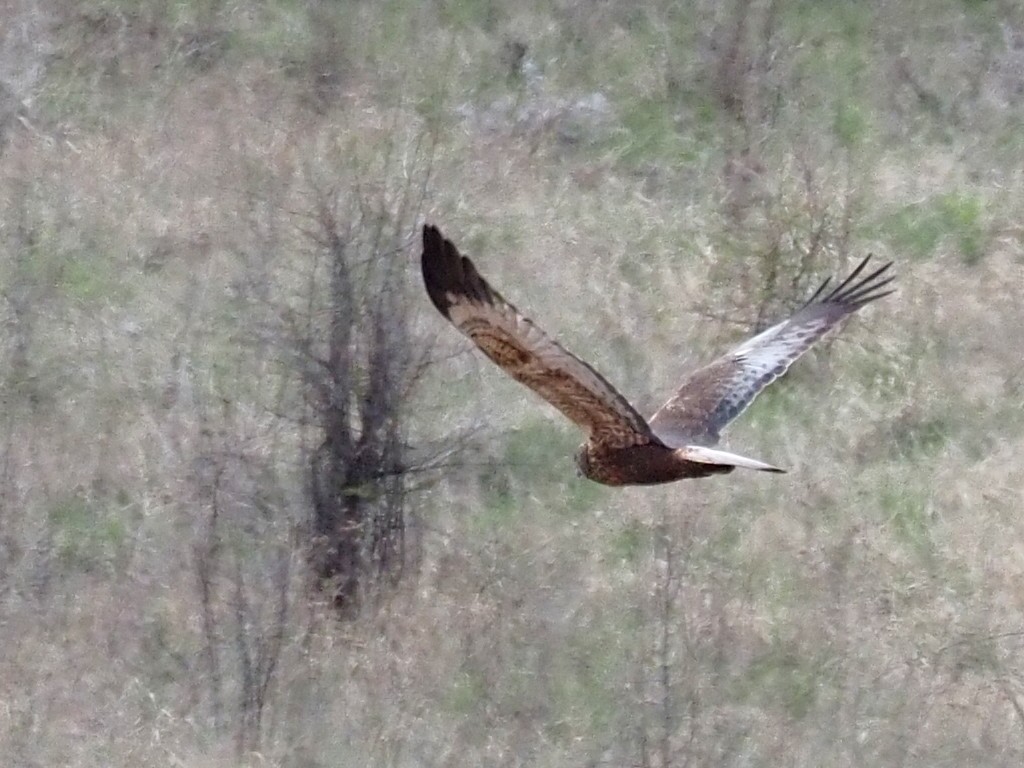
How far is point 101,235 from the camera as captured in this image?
39.0ft

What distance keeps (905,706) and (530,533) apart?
2229 millimetres

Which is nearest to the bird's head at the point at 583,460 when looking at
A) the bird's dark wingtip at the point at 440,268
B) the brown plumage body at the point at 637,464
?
the brown plumage body at the point at 637,464

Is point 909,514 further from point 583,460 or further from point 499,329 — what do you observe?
point 499,329

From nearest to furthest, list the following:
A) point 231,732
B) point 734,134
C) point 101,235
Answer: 1. point 231,732
2. point 101,235
3. point 734,134

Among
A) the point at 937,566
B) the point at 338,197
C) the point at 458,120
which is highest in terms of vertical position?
the point at 458,120

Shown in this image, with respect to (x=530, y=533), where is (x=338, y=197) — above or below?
above

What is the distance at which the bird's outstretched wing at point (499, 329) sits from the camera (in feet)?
17.6

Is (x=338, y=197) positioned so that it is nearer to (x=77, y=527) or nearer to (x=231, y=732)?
(x=77, y=527)

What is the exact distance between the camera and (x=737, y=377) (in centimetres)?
707

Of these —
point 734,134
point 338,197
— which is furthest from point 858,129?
point 338,197

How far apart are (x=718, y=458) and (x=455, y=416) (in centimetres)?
616

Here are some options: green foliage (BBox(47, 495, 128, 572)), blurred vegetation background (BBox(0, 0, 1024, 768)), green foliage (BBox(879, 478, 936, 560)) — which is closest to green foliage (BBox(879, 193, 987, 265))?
blurred vegetation background (BBox(0, 0, 1024, 768))

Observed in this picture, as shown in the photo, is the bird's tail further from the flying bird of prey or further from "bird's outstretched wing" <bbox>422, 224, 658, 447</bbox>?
"bird's outstretched wing" <bbox>422, 224, 658, 447</bbox>

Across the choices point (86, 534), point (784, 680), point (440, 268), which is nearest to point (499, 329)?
point (440, 268)
